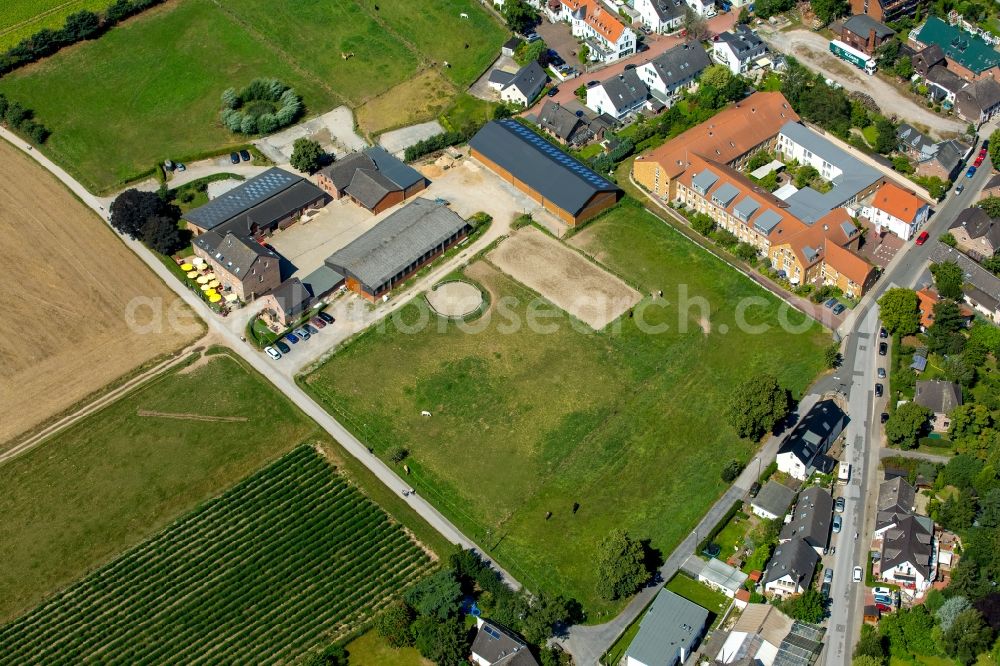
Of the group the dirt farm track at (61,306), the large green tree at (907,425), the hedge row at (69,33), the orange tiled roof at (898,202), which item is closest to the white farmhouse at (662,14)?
the orange tiled roof at (898,202)

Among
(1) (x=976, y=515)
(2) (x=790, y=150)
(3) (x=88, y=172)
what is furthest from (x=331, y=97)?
(1) (x=976, y=515)

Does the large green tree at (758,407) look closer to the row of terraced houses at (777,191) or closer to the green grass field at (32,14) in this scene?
the row of terraced houses at (777,191)

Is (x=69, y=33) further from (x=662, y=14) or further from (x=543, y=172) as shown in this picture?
(x=662, y=14)

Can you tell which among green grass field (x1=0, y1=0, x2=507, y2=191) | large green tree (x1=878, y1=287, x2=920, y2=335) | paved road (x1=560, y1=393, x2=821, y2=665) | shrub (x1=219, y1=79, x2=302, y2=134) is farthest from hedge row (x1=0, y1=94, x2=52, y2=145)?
large green tree (x1=878, y1=287, x2=920, y2=335)

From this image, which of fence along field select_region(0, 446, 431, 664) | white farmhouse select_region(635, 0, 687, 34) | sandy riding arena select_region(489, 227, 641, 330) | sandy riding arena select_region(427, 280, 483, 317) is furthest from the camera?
white farmhouse select_region(635, 0, 687, 34)

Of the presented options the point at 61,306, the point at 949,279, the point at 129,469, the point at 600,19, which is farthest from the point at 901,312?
the point at 61,306

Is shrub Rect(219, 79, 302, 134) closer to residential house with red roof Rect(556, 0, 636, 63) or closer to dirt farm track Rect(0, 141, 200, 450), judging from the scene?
dirt farm track Rect(0, 141, 200, 450)

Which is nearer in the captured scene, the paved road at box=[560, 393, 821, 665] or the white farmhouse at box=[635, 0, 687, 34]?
the paved road at box=[560, 393, 821, 665]
